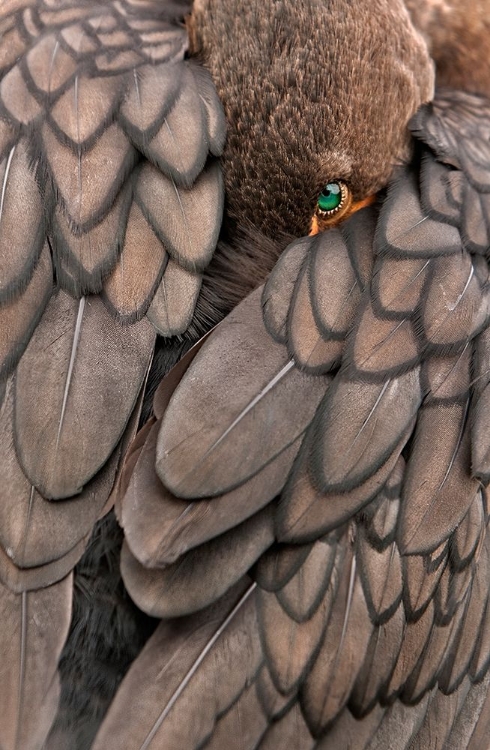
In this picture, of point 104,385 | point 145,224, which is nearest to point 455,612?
point 104,385

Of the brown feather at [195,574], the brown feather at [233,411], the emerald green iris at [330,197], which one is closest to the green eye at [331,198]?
the emerald green iris at [330,197]

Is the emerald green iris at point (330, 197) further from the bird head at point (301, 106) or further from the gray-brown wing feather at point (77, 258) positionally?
the gray-brown wing feather at point (77, 258)

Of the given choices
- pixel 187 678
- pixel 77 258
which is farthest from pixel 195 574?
pixel 77 258

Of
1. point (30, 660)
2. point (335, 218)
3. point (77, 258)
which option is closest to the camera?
point (30, 660)

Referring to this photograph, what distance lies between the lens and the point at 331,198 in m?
2.00

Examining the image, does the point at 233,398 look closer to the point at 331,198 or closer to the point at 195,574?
the point at 195,574

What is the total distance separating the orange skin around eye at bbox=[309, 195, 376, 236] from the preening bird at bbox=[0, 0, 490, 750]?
13 mm

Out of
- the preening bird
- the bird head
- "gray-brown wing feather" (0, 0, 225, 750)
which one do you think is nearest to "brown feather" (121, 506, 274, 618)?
the preening bird

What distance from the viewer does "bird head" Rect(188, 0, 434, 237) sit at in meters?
1.90

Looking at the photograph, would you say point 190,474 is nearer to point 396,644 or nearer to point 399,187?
point 396,644

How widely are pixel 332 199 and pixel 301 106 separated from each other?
0.61 ft

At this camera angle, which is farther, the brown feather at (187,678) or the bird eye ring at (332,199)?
the bird eye ring at (332,199)

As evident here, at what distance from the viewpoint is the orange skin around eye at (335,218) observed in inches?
78.5

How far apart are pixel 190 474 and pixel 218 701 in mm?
329
